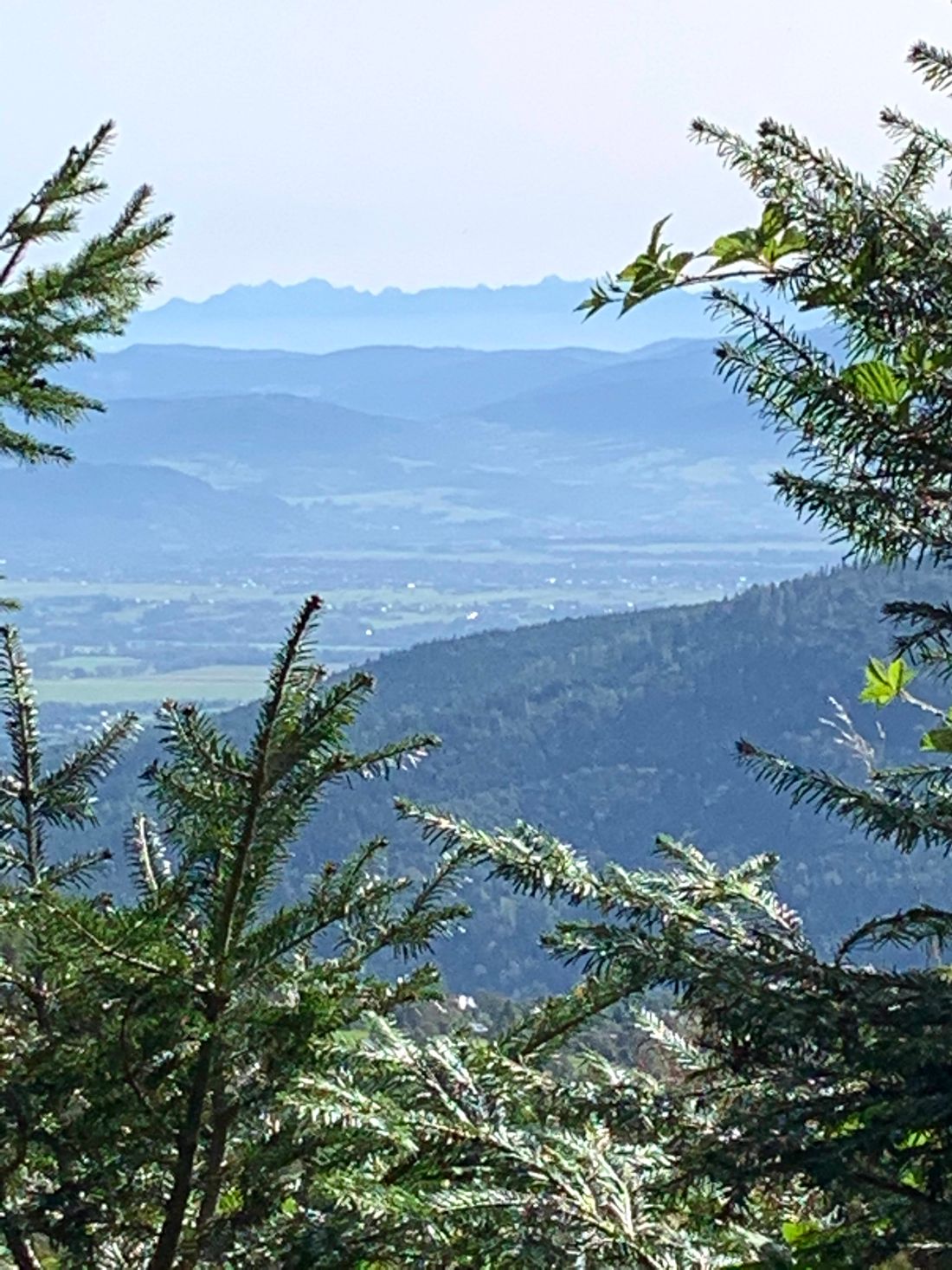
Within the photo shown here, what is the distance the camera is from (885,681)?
1937 millimetres

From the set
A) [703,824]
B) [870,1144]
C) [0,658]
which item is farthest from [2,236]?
[703,824]

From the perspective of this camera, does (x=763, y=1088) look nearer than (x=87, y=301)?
Yes

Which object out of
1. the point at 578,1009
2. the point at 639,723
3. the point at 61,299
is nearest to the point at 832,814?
the point at 578,1009

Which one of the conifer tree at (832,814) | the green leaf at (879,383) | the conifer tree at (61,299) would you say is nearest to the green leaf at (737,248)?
the conifer tree at (832,814)

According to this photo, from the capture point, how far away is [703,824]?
114 m

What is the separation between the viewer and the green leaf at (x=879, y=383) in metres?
1.75

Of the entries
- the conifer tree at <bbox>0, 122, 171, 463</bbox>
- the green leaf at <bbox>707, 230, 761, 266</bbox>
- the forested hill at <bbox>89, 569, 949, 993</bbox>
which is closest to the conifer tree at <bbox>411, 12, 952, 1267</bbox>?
the green leaf at <bbox>707, 230, 761, 266</bbox>

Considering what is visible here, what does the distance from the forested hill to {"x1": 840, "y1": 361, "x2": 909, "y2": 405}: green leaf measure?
90215 mm

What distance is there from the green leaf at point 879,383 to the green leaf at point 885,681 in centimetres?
31

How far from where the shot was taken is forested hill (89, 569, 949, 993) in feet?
322

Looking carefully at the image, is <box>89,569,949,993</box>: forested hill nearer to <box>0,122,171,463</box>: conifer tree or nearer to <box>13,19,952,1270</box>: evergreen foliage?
<box>0,122,171,463</box>: conifer tree

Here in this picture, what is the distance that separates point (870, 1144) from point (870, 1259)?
116 millimetres

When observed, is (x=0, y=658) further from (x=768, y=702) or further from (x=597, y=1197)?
(x=768, y=702)

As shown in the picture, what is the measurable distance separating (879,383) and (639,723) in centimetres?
13093
